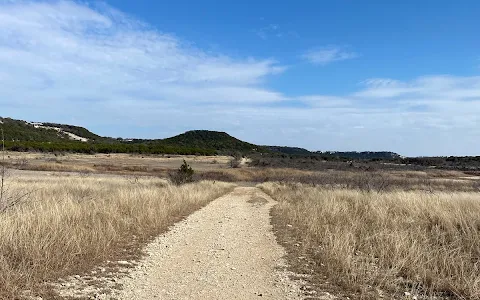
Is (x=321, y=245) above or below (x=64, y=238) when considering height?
below

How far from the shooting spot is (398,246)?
24.9 feet

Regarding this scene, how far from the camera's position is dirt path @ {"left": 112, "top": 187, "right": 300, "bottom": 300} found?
5711 mm

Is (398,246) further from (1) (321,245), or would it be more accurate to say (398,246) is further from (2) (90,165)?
(2) (90,165)

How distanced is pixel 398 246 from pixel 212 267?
365cm

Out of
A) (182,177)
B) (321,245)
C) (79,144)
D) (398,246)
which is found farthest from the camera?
(79,144)

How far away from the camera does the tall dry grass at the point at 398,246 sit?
20.1 ft

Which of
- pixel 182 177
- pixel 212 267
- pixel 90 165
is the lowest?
pixel 90 165

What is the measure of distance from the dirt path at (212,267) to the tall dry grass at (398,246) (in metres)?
0.97

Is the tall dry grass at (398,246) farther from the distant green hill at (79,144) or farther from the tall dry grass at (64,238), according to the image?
the distant green hill at (79,144)

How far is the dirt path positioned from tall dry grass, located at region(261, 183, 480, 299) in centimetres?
97

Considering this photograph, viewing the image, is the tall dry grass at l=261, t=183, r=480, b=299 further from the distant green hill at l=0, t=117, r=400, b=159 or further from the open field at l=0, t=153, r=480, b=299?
the distant green hill at l=0, t=117, r=400, b=159

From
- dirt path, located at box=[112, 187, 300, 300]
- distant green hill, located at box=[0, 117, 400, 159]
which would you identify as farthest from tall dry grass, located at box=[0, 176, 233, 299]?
distant green hill, located at box=[0, 117, 400, 159]

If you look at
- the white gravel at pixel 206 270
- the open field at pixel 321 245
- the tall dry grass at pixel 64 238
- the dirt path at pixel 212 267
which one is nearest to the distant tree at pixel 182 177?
the open field at pixel 321 245

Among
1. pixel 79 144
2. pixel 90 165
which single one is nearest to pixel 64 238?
pixel 90 165
